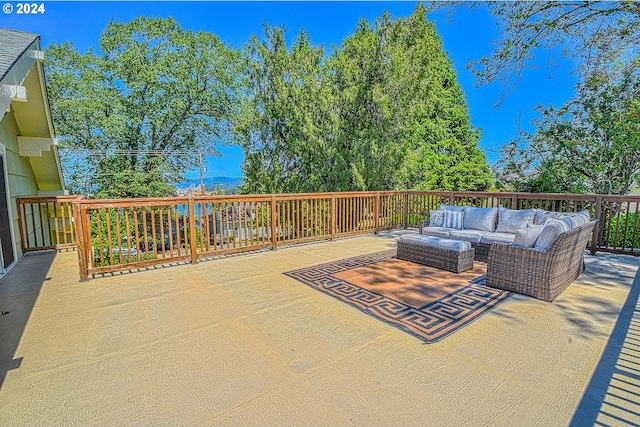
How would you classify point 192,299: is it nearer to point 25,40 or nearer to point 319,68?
point 25,40

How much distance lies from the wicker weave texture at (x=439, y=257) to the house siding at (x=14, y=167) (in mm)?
6652

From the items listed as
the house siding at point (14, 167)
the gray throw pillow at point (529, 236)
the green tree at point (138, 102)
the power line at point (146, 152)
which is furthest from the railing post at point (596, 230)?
the power line at point (146, 152)

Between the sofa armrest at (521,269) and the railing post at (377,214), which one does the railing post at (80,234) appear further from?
the railing post at (377,214)

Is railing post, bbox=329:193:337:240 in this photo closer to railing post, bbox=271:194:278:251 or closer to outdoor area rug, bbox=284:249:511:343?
railing post, bbox=271:194:278:251

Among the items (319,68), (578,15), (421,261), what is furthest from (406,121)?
(421,261)

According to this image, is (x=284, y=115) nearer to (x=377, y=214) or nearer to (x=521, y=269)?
(x=377, y=214)

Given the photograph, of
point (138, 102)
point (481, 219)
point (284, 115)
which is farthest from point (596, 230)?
point (138, 102)

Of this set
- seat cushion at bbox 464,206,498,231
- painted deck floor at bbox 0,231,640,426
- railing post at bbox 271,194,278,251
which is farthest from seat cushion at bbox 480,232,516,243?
railing post at bbox 271,194,278,251

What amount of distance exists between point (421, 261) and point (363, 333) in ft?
7.86

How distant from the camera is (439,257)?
4.50 m

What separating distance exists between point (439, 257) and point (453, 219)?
5.35 feet

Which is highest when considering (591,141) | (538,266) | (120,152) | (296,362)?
(120,152)

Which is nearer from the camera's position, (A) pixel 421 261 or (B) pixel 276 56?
(A) pixel 421 261

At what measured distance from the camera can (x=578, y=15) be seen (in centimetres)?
525
